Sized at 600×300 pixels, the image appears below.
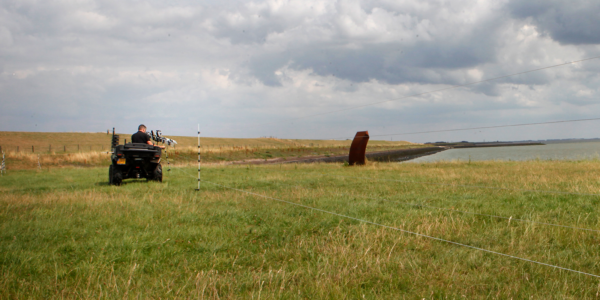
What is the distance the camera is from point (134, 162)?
12.6 metres

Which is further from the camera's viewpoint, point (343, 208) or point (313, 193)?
point (313, 193)

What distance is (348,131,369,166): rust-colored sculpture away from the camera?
21.8m

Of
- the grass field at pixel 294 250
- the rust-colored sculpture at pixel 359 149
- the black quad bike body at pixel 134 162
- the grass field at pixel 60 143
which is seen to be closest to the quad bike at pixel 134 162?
the black quad bike body at pixel 134 162

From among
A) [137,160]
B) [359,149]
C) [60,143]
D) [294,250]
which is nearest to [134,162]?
[137,160]

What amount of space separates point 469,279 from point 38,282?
14.8 feet

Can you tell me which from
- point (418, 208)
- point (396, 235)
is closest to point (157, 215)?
point (396, 235)

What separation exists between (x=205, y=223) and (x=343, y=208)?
2784 millimetres

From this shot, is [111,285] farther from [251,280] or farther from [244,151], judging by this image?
[244,151]

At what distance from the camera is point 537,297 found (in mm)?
3160

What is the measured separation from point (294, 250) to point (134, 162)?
10.0m

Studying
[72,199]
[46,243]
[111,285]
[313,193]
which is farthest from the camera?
[313,193]

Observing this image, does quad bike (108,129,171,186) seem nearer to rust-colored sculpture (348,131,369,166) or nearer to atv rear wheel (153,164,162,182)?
atv rear wheel (153,164,162,182)

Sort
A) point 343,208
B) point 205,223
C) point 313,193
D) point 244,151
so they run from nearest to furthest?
1. point 205,223
2. point 343,208
3. point 313,193
4. point 244,151

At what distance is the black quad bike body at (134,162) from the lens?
40.1ft
